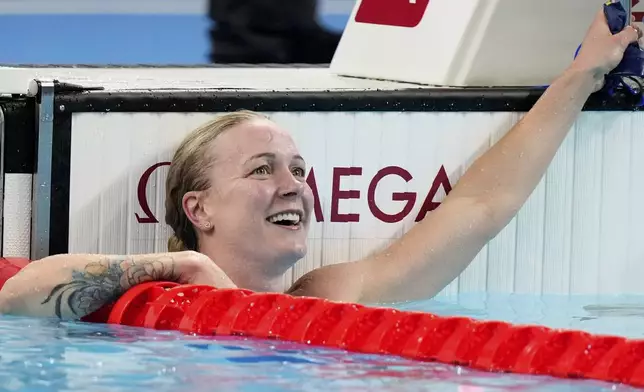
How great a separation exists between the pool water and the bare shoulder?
19.5 inches

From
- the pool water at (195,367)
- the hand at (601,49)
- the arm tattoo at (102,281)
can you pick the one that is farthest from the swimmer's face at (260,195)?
the hand at (601,49)

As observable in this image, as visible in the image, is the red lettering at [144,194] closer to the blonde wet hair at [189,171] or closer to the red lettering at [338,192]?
the blonde wet hair at [189,171]

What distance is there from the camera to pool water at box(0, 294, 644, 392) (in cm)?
188

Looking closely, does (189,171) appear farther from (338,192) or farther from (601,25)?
(601,25)

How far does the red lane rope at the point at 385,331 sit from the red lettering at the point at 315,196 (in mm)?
549

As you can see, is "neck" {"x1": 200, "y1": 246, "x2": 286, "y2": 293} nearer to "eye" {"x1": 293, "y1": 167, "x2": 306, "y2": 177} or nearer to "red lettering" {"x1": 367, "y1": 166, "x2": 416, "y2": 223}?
"eye" {"x1": 293, "y1": 167, "x2": 306, "y2": 177}

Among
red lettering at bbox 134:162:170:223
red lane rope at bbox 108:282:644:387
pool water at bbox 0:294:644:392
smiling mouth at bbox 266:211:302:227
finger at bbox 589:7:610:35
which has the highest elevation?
finger at bbox 589:7:610:35

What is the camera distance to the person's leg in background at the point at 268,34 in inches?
219

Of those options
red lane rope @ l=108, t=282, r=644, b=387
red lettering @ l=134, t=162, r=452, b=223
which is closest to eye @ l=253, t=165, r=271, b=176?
red lettering @ l=134, t=162, r=452, b=223

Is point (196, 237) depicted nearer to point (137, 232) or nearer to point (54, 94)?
point (137, 232)

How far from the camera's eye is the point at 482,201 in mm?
2863

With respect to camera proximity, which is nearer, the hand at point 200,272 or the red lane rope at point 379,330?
the red lane rope at point 379,330

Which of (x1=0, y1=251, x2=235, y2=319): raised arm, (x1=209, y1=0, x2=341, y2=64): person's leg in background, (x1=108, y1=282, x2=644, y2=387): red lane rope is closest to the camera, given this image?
(x1=108, y1=282, x2=644, y2=387): red lane rope

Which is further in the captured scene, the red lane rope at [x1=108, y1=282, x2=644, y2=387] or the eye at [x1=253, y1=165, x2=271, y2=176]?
the eye at [x1=253, y1=165, x2=271, y2=176]
